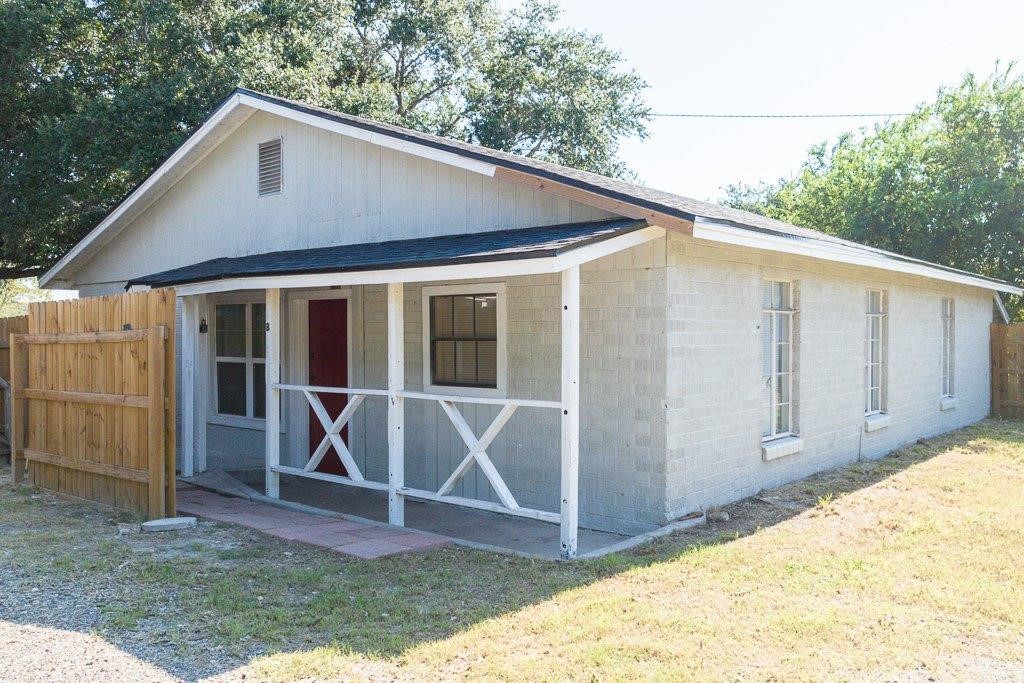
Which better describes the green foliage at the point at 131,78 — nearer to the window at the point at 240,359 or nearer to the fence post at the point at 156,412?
the window at the point at 240,359

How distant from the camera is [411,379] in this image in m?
9.48

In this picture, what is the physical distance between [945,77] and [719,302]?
866 inches

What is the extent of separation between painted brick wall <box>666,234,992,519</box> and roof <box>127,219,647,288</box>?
1.01m

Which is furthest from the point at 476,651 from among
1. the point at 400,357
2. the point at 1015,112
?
the point at 1015,112

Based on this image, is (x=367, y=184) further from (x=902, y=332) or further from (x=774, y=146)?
(x=774, y=146)

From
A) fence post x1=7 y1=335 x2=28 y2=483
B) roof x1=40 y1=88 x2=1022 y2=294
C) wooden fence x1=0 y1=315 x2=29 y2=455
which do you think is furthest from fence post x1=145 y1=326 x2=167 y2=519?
wooden fence x1=0 y1=315 x2=29 y2=455

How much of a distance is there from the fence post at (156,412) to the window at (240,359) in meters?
3.60

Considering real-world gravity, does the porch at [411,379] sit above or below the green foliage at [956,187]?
below

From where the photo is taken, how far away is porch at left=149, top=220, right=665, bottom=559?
696 centimetres

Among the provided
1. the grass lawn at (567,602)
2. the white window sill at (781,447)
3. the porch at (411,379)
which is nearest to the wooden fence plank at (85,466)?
the grass lawn at (567,602)

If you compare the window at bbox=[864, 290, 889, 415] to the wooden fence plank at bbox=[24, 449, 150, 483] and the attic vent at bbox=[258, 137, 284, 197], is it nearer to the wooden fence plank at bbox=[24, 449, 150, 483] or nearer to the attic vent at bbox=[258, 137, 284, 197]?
the attic vent at bbox=[258, 137, 284, 197]

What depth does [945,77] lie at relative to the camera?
85.2 feet

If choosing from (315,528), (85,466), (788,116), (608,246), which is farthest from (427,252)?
(788,116)

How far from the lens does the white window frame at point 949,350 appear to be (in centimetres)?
1505
